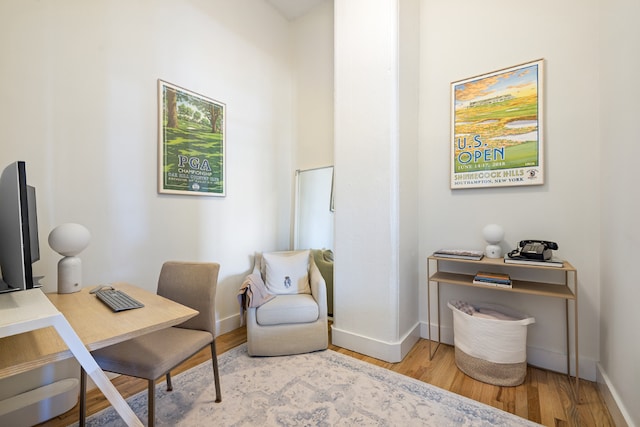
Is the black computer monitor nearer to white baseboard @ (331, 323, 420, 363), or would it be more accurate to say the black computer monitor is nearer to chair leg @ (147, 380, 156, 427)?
chair leg @ (147, 380, 156, 427)

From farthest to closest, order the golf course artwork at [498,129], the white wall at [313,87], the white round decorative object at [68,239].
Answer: the white wall at [313,87]
the golf course artwork at [498,129]
the white round decorative object at [68,239]

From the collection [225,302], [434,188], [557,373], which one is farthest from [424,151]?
[225,302]

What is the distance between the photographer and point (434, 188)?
240 cm

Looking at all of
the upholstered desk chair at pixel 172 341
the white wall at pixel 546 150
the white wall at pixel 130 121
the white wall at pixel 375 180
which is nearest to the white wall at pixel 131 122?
the white wall at pixel 130 121

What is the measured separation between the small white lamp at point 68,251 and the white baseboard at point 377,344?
5.99 ft

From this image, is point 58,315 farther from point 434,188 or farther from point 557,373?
point 557,373

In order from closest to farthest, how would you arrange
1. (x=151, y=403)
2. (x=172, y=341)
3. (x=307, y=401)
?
(x=151, y=403), (x=172, y=341), (x=307, y=401)

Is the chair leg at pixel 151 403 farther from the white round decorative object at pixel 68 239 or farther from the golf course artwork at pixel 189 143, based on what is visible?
the golf course artwork at pixel 189 143

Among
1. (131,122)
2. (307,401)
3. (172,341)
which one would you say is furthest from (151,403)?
(131,122)

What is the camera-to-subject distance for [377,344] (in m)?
2.10

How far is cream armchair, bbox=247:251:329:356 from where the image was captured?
2.07m

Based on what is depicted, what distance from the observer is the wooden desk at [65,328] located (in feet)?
2.44

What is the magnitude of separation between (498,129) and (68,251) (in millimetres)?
2970

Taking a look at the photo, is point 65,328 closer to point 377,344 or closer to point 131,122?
point 131,122
